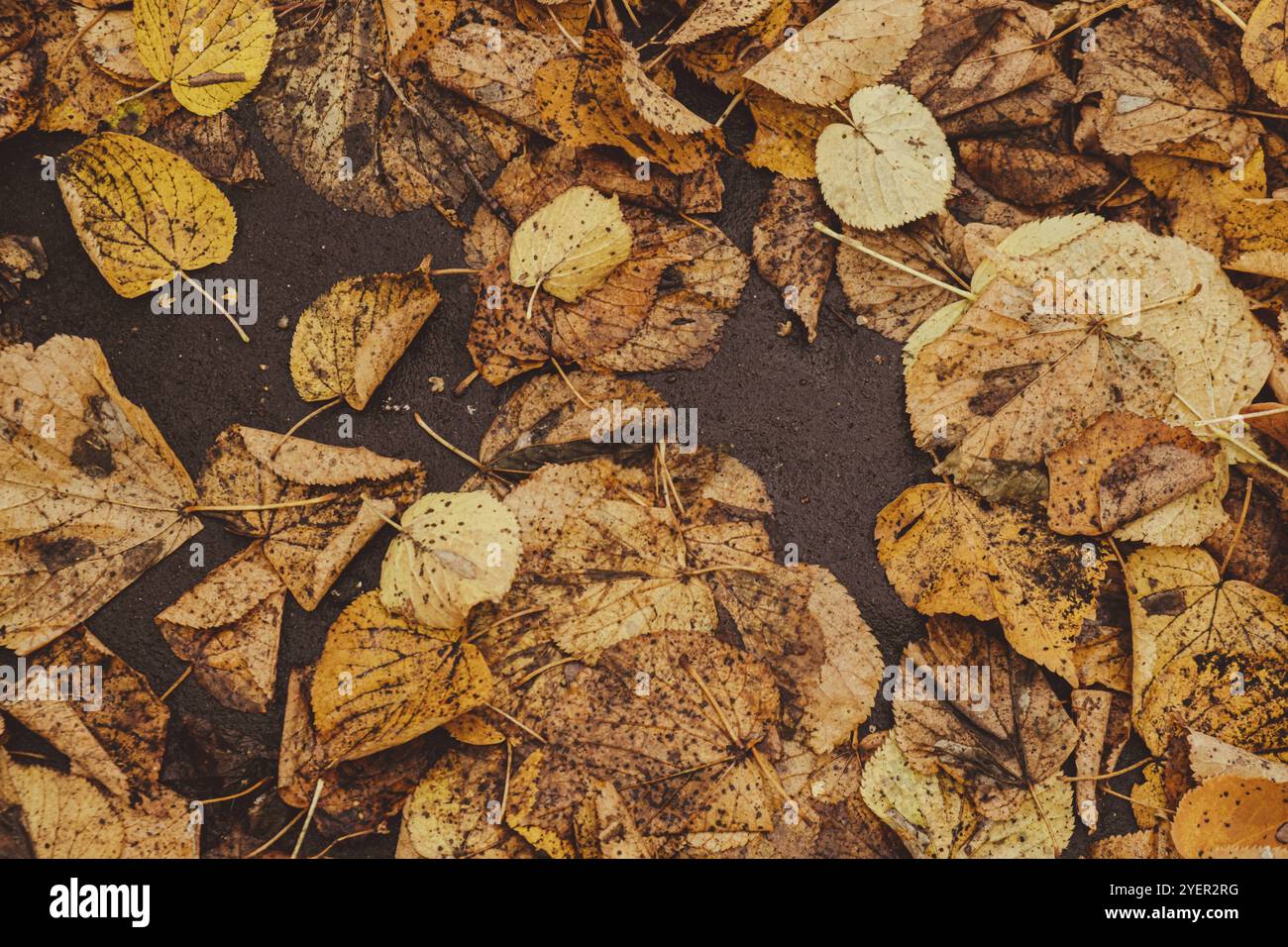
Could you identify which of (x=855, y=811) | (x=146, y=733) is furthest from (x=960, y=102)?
(x=146, y=733)

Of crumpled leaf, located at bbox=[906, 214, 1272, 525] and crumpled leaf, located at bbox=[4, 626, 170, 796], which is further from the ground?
crumpled leaf, located at bbox=[906, 214, 1272, 525]

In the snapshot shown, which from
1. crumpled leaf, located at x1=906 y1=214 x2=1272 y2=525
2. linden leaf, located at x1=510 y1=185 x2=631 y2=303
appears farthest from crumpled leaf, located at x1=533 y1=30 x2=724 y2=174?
crumpled leaf, located at x1=906 y1=214 x2=1272 y2=525

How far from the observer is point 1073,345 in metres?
2.42

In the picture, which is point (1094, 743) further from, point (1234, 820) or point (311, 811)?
point (311, 811)

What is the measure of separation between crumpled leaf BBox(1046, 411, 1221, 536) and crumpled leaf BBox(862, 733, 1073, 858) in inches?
29.8

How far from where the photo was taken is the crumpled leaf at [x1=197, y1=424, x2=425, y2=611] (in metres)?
2.43

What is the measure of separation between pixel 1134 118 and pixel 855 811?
2.14 meters

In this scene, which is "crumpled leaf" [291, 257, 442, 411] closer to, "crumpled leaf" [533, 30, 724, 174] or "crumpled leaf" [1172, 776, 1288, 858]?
"crumpled leaf" [533, 30, 724, 174]

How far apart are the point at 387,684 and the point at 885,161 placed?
6.61ft

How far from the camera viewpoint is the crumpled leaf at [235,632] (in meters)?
2.42

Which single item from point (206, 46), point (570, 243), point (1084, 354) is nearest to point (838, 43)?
point (570, 243)

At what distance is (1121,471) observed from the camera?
243 cm

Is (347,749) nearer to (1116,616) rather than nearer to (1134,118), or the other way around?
(1116,616)

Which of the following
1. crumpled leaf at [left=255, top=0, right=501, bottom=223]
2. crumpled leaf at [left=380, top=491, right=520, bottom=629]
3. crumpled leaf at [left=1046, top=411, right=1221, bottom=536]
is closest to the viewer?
crumpled leaf at [left=380, top=491, right=520, bottom=629]
